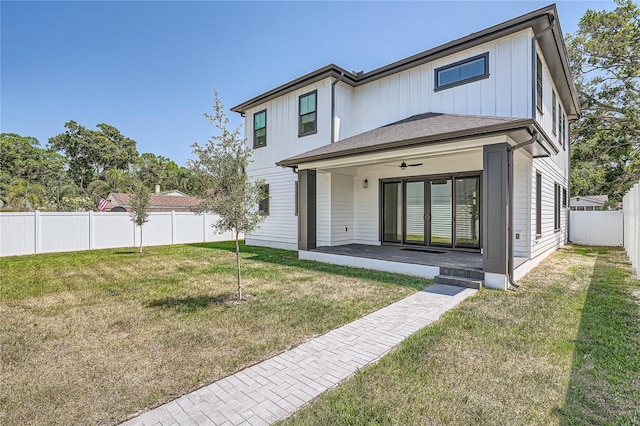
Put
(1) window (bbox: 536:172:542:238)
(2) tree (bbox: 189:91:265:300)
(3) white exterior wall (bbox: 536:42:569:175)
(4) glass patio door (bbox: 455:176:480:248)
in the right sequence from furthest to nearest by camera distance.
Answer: (4) glass patio door (bbox: 455:176:480:248) < (1) window (bbox: 536:172:542:238) < (3) white exterior wall (bbox: 536:42:569:175) < (2) tree (bbox: 189:91:265:300)

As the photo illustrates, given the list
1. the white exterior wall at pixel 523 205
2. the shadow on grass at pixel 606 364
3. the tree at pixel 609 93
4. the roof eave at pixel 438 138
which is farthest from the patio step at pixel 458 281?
the tree at pixel 609 93

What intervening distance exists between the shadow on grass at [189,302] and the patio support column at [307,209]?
4157 millimetres

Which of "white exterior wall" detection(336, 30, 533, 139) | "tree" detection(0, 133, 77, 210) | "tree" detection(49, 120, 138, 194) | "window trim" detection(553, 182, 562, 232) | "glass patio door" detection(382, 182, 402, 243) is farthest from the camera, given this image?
"tree" detection(49, 120, 138, 194)

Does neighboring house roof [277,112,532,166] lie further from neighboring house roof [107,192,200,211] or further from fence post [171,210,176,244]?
neighboring house roof [107,192,200,211]

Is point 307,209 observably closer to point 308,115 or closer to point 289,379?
point 308,115

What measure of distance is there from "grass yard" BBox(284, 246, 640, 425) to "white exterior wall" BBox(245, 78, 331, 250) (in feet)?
24.7

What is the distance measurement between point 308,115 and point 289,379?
9.63m

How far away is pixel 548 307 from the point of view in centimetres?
479

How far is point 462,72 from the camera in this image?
27.4ft

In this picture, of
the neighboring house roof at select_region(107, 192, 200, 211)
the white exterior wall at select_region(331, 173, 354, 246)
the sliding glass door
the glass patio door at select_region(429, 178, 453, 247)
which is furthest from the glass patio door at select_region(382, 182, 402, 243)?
the neighboring house roof at select_region(107, 192, 200, 211)

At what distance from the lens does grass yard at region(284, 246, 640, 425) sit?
2324mm

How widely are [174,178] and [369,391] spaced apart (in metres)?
48.1

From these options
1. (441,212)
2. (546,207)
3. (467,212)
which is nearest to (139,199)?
(441,212)

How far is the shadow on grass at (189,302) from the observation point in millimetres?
4902
